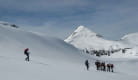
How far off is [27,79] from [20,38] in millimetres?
68211

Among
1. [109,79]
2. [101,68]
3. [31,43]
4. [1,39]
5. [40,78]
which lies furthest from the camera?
[31,43]

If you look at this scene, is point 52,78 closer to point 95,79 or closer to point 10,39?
point 95,79

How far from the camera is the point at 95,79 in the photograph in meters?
25.7

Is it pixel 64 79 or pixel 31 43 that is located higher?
pixel 31 43

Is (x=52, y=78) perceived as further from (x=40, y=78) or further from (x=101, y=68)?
(x=101, y=68)

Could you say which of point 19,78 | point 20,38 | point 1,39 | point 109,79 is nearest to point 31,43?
point 20,38

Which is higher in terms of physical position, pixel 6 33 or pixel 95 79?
pixel 6 33

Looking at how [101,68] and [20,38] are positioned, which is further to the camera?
[20,38]

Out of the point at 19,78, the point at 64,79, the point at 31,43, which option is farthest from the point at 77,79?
the point at 31,43

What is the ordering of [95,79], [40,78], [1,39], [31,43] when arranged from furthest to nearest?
[31,43] < [1,39] < [95,79] < [40,78]

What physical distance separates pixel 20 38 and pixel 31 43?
4.47 m

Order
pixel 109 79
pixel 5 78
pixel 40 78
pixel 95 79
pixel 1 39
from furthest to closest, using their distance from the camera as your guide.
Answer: pixel 1 39
pixel 109 79
pixel 95 79
pixel 40 78
pixel 5 78

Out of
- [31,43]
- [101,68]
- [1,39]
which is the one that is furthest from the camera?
[31,43]

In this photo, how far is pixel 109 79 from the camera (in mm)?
27516
